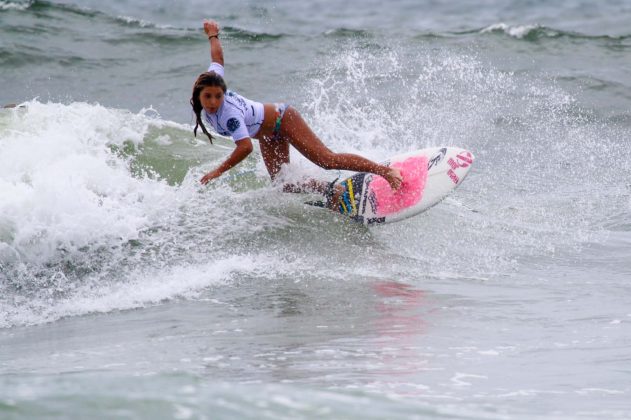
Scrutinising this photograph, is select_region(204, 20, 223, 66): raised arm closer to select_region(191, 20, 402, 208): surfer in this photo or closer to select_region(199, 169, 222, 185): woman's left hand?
select_region(191, 20, 402, 208): surfer

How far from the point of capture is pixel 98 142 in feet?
33.1

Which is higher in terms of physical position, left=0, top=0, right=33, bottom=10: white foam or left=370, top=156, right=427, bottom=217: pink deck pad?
left=0, top=0, right=33, bottom=10: white foam

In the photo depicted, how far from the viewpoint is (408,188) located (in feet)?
27.4

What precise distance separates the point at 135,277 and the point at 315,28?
15.1m

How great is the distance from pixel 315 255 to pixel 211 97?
151 cm

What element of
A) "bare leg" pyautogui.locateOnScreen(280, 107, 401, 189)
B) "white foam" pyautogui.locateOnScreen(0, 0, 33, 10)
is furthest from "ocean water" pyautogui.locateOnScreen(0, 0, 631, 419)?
"white foam" pyautogui.locateOnScreen(0, 0, 33, 10)

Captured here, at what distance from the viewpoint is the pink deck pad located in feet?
27.3

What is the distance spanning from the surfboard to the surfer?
0.64ft

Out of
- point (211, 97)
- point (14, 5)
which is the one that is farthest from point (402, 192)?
point (14, 5)

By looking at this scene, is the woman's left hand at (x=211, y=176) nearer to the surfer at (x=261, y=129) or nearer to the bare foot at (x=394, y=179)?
the surfer at (x=261, y=129)

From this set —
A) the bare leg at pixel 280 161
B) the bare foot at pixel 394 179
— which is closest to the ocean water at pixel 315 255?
the bare leg at pixel 280 161

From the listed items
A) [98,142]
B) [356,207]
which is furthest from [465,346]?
[98,142]

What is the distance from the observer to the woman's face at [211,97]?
732 centimetres

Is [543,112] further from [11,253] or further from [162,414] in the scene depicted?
[162,414]
